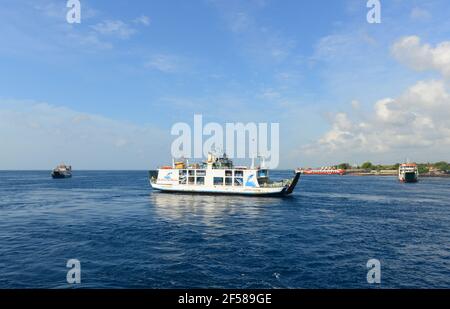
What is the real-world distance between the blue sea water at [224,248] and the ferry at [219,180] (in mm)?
21625

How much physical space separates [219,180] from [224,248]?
50.9 meters

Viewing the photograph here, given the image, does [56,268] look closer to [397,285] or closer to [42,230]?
[42,230]

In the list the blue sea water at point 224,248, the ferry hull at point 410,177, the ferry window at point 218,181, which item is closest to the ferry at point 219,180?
the ferry window at point 218,181

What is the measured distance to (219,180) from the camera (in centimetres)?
8156

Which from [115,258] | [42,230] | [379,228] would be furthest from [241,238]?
[42,230]

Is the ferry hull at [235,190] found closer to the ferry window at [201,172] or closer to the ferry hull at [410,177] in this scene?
the ferry window at [201,172]

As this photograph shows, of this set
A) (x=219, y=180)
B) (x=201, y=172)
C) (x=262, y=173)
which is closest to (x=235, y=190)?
(x=219, y=180)

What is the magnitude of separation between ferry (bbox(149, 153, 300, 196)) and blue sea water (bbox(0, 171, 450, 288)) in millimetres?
21625

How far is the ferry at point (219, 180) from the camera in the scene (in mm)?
77062

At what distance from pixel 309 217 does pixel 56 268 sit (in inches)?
1421

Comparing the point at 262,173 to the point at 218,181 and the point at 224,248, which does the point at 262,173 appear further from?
the point at 224,248

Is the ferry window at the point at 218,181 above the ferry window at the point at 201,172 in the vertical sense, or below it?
below
